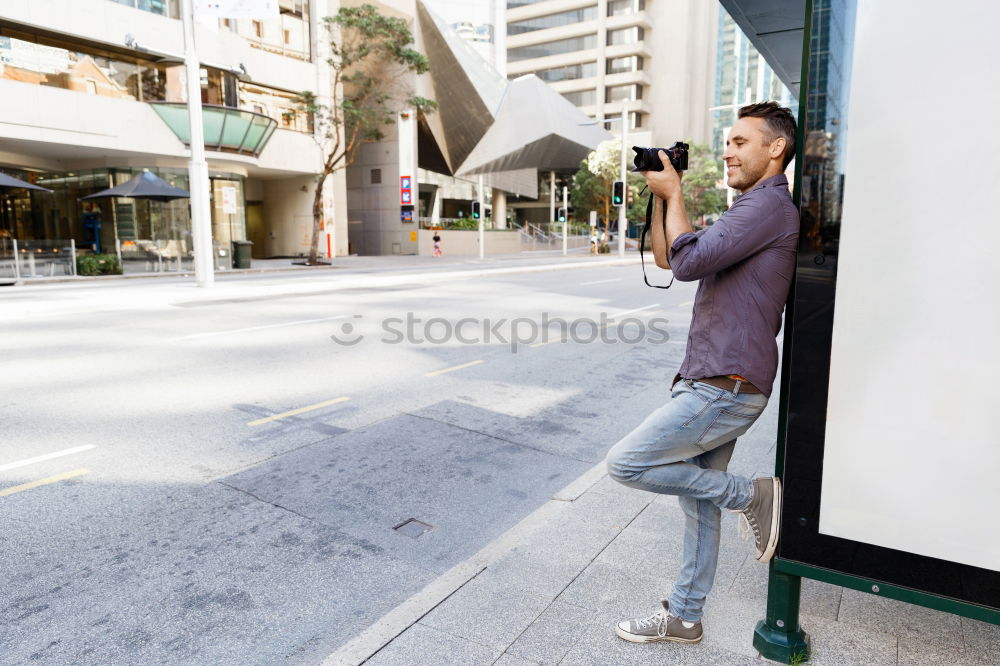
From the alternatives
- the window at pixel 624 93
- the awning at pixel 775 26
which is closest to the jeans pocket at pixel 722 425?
the awning at pixel 775 26

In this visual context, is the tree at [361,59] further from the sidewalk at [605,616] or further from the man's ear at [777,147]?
the man's ear at [777,147]

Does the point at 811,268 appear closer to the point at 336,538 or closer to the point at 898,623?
the point at 898,623

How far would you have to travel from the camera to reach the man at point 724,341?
7.83ft

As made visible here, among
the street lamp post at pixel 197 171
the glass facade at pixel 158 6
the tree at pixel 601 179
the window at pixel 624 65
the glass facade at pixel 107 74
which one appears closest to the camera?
the street lamp post at pixel 197 171

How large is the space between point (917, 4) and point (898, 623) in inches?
90.9

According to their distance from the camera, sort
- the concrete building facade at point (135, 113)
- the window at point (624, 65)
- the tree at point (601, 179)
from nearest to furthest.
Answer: the concrete building facade at point (135, 113) < the tree at point (601, 179) < the window at point (624, 65)

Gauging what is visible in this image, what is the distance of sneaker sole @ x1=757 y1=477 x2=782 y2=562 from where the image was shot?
2.47 m

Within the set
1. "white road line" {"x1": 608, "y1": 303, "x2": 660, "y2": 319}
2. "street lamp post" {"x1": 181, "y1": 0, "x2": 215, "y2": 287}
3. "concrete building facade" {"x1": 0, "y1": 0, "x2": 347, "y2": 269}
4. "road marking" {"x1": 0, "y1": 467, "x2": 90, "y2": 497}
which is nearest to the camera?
"road marking" {"x1": 0, "y1": 467, "x2": 90, "y2": 497}

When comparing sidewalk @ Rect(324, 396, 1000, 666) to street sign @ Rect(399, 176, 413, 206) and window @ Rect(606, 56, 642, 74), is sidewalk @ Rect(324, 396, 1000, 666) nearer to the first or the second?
street sign @ Rect(399, 176, 413, 206)

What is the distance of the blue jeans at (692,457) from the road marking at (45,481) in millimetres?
3880

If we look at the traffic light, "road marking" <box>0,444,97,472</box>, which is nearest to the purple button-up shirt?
"road marking" <box>0,444,97,472</box>

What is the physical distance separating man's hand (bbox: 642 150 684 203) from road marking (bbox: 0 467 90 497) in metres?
4.30

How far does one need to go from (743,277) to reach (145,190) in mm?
27597

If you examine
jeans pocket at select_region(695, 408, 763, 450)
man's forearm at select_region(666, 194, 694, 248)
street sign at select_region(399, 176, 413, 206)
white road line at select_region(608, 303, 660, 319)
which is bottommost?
white road line at select_region(608, 303, 660, 319)
